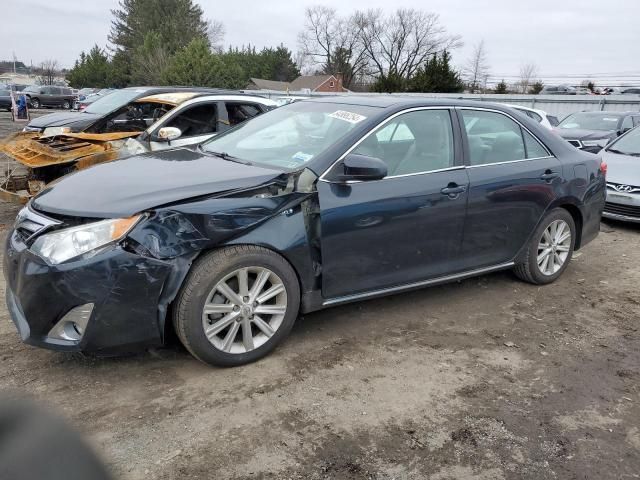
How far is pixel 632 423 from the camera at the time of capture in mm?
3027

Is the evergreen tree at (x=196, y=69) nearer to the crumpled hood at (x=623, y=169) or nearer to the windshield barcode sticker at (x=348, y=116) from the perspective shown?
the crumpled hood at (x=623, y=169)

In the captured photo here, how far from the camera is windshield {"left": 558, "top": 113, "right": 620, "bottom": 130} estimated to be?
41.1 ft

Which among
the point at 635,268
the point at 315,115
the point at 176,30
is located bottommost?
the point at 635,268

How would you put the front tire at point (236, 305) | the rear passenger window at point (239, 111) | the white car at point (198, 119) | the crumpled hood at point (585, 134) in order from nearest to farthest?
the front tire at point (236, 305) → the white car at point (198, 119) → the rear passenger window at point (239, 111) → the crumpled hood at point (585, 134)

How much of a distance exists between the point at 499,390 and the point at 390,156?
1.75 metres

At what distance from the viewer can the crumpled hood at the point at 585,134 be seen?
1170 cm

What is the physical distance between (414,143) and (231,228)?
1650 millimetres

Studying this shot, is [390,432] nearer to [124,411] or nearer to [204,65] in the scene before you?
[124,411]

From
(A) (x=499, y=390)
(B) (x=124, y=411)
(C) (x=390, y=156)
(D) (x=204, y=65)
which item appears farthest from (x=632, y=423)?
(D) (x=204, y=65)

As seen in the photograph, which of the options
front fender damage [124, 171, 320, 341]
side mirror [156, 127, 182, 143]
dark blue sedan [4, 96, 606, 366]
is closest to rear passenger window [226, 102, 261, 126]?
side mirror [156, 127, 182, 143]

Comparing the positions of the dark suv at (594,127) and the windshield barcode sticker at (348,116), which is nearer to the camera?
the windshield barcode sticker at (348,116)

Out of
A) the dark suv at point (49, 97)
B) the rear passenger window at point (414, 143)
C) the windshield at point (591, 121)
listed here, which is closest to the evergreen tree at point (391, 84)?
the dark suv at point (49, 97)

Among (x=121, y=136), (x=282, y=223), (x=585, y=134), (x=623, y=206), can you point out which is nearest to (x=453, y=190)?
(x=282, y=223)

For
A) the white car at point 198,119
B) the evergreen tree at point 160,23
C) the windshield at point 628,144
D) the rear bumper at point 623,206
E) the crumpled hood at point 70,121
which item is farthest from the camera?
the evergreen tree at point 160,23
